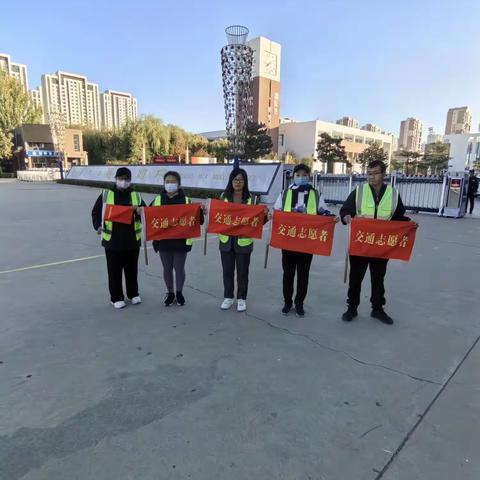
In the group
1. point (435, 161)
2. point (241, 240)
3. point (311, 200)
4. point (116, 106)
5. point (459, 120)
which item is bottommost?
point (241, 240)

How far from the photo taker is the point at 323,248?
13.1ft

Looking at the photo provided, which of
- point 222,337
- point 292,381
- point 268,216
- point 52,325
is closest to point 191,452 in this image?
point 292,381

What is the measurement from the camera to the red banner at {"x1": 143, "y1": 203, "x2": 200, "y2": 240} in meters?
4.20

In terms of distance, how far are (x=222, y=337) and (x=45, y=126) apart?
181 ft

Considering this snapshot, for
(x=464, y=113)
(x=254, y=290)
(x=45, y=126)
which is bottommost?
(x=254, y=290)

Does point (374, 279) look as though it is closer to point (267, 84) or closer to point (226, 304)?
point (226, 304)

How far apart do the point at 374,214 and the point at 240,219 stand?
1.49 m

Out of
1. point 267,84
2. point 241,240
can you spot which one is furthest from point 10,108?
point 267,84

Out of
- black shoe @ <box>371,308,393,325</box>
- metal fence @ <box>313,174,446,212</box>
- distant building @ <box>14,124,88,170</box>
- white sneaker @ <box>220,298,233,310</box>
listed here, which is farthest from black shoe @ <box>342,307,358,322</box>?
distant building @ <box>14,124,88,170</box>

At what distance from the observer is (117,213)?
4.06 m

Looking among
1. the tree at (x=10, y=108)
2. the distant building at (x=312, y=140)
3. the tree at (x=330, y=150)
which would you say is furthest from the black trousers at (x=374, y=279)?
the distant building at (x=312, y=140)

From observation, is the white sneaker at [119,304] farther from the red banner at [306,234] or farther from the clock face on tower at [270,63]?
the clock face on tower at [270,63]

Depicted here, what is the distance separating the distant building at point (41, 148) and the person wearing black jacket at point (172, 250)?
4859 cm

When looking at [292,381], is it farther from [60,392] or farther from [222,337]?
[60,392]
